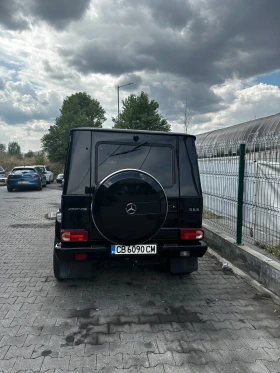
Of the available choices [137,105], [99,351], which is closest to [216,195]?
[99,351]

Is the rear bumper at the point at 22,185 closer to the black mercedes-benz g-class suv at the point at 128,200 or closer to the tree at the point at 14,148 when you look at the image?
the black mercedes-benz g-class suv at the point at 128,200

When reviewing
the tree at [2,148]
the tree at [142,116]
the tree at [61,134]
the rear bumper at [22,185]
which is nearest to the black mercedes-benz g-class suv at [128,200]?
the rear bumper at [22,185]

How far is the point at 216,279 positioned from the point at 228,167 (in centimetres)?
224

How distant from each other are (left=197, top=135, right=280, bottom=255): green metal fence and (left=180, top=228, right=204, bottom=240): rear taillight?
4.73ft

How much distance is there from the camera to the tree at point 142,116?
86.8ft

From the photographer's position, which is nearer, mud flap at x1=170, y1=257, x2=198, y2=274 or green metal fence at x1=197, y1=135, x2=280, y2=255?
mud flap at x1=170, y1=257, x2=198, y2=274

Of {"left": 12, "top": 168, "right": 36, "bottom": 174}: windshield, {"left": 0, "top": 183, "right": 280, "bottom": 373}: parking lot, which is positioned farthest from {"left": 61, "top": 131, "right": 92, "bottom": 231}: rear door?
{"left": 12, "top": 168, "right": 36, "bottom": 174}: windshield

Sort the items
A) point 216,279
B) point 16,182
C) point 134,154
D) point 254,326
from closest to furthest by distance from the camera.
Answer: point 254,326
point 134,154
point 216,279
point 16,182

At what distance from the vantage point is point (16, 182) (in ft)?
61.2

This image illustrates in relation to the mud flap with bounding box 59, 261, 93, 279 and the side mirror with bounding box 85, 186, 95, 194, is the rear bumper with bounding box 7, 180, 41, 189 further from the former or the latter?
the side mirror with bounding box 85, 186, 95, 194

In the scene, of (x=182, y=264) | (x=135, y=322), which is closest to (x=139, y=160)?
(x=182, y=264)

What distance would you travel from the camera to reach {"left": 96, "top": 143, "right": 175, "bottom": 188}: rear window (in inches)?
145

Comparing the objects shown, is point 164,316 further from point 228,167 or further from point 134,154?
Answer: point 228,167

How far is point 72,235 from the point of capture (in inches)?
139
